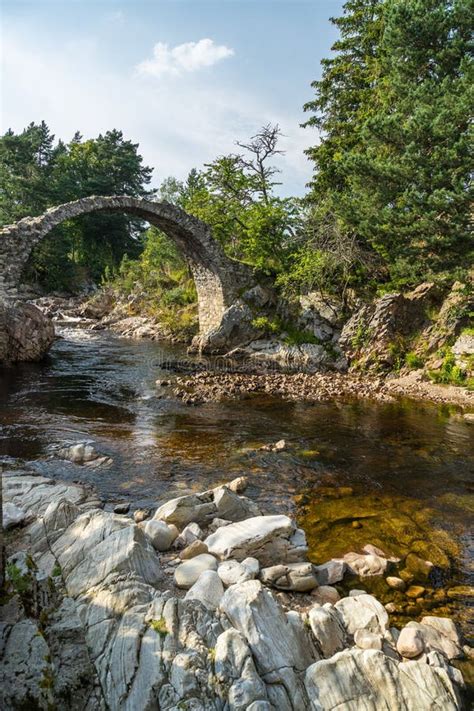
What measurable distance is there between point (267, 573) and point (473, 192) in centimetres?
1227

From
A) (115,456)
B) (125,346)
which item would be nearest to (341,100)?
(125,346)

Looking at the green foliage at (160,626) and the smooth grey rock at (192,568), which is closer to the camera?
the green foliage at (160,626)

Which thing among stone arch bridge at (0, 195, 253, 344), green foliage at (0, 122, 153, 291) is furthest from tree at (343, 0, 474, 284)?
green foliage at (0, 122, 153, 291)

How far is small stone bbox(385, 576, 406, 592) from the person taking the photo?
408cm

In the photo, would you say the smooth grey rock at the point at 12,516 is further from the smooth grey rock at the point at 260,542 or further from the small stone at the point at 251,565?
the small stone at the point at 251,565

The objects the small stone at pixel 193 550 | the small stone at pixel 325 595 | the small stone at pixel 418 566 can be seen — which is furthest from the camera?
the small stone at pixel 418 566

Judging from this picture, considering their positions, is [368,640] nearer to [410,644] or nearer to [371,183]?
[410,644]

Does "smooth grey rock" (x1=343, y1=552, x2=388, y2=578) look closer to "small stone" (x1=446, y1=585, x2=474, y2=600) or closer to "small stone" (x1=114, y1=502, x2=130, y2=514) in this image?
"small stone" (x1=446, y1=585, x2=474, y2=600)

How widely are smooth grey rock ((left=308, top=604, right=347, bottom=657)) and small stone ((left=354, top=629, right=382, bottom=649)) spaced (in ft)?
0.32

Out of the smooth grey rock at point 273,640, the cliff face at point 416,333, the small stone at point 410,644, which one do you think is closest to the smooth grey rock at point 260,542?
the smooth grey rock at point 273,640

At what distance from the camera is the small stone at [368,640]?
121 inches

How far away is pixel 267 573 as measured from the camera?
12.4 ft

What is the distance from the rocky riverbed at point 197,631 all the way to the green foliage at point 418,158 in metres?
11.4

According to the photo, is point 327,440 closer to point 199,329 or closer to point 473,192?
point 473,192
